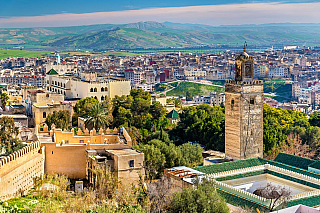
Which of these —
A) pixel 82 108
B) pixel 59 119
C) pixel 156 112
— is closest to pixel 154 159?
pixel 59 119

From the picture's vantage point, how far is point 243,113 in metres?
21.3

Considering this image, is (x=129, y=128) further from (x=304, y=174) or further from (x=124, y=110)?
(x=304, y=174)

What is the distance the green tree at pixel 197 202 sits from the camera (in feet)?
43.9

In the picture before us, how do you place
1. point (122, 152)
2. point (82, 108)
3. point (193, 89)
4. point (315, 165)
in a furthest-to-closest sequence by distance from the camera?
point (193, 89)
point (82, 108)
point (122, 152)
point (315, 165)

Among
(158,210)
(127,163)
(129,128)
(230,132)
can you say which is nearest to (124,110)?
(129,128)

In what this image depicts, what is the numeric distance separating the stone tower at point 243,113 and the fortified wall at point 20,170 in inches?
312

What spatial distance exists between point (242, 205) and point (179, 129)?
15.2 m

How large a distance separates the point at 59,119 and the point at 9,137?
17.7 ft

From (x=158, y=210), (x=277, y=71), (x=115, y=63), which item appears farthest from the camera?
(x=115, y=63)

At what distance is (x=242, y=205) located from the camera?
1480 centimetres

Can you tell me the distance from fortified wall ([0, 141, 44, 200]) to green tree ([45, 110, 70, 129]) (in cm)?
800

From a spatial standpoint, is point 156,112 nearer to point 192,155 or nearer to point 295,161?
point 192,155

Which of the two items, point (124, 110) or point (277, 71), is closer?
point (124, 110)

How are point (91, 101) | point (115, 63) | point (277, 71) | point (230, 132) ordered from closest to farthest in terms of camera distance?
point (230, 132) < point (91, 101) < point (277, 71) < point (115, 63)
